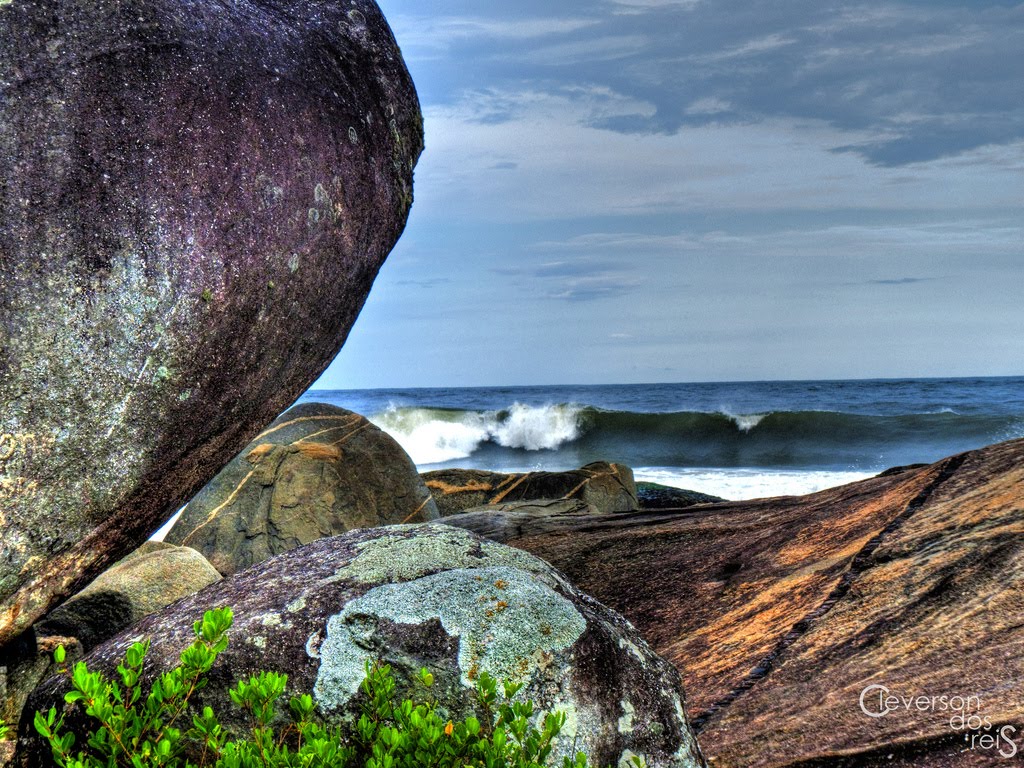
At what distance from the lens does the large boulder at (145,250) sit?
3.04 meters

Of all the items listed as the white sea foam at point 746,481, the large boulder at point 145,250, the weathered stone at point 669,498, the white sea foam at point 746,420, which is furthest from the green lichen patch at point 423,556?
the white sea foam at point 746,420

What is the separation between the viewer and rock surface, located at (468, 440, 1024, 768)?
9.48 feet

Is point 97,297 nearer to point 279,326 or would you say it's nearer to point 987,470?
point 279,326

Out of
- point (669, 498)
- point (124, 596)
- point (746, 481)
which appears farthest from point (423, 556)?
point (746, 481)

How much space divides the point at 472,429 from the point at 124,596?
95.0ft

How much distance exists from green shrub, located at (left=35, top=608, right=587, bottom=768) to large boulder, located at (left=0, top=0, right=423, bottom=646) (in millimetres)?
830

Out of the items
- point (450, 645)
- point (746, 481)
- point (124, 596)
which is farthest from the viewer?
point (746, 481)

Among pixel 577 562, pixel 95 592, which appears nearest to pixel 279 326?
pixel 577 562

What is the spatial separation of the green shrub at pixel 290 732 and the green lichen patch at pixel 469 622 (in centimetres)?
11

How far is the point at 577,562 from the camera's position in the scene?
505cm

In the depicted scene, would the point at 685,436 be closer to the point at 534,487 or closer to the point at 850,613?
the point at 534,487

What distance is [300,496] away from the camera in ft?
28.7

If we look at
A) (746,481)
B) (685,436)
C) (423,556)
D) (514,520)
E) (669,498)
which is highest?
(423,556)

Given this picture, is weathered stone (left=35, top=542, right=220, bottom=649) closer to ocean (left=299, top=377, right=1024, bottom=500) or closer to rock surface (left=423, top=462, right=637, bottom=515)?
rock surface (left=423, top=462, right=637, bottom=515)
